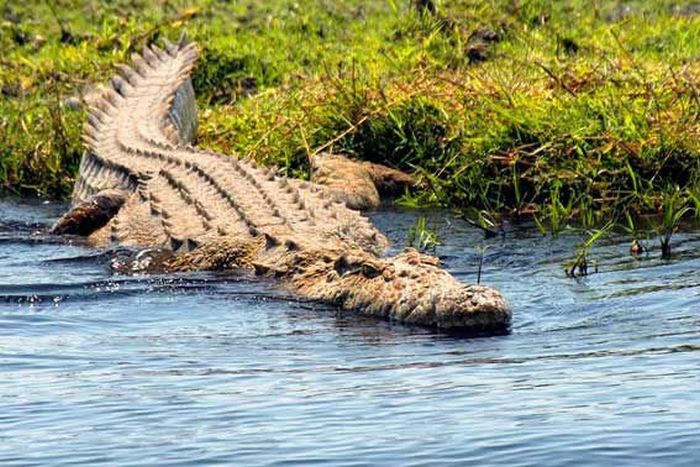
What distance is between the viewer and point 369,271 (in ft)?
20.6

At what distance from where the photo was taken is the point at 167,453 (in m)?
4.27

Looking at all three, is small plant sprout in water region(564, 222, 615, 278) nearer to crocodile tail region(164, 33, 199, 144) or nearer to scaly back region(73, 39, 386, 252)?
scaly back region(73, 39, 386, 252)

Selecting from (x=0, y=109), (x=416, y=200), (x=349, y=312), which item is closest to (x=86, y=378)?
(x=349, y=312)

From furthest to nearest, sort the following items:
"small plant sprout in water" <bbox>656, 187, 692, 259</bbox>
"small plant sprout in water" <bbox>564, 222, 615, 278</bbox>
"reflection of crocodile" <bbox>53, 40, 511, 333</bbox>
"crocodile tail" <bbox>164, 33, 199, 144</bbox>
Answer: "crocodile tail" <bbox>164, 33, 199, 144</bbox>, "small plant sprout in water" <bbox>656, 187, 692, 259</bbox>, "small plant sprout in water" <bbox>564, 222, 615, 278</bbox>, "reflection of crocodile" <bbox>53, 40, 511, 333</bbox>

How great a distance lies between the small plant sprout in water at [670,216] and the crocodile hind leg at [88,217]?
2947 millimetres

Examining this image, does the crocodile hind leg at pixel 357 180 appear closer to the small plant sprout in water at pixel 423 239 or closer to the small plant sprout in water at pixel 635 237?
the small plant sprout in water at pixel 423 239

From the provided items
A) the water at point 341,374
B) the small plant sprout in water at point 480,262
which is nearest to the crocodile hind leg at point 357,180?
the small plant sprout in water at point 480,262

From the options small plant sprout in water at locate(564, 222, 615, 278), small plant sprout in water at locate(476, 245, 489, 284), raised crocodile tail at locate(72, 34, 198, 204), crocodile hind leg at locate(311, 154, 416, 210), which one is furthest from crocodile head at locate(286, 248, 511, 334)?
raised crocodile tail at locate(72, 34, 198, 204)

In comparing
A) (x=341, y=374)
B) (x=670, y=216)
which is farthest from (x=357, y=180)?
(x=341, y=374)

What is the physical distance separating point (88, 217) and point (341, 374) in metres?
3.81

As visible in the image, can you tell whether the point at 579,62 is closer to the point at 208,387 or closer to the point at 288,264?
the point at 288,264

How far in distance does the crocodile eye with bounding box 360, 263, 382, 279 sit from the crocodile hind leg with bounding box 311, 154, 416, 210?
2439 mm

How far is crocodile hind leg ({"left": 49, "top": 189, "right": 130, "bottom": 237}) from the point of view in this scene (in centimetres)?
860

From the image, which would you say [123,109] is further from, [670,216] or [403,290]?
[403,290]
